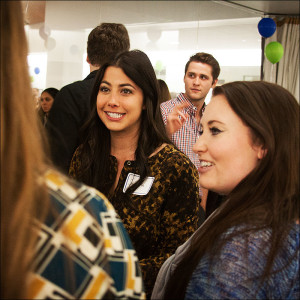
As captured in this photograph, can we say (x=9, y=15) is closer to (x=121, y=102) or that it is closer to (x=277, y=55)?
(x=121, y=102)

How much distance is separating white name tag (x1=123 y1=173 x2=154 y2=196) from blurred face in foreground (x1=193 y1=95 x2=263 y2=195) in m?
0.52

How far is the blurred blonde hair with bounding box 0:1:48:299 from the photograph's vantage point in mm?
586

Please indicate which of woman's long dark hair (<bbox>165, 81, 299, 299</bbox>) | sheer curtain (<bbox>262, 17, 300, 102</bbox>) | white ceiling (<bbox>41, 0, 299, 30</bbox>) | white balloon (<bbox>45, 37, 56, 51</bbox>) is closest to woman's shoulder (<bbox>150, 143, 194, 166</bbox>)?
woman's long dark hair (<bbox>165, 81, 299, 299</bbox>)

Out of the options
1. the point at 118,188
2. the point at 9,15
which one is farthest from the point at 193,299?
the point at 118,188

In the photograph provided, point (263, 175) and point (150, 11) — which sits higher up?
point (150, 11)

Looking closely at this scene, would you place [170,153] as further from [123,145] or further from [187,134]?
[187,134]

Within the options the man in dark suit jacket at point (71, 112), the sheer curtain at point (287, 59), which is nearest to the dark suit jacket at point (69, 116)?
the man in dark suit jacket at point (71, 112)

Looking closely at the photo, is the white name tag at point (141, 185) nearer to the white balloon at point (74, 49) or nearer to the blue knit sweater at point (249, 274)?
the blue knit sweater at point (249, 274)

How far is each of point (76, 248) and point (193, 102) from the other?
3.21 m

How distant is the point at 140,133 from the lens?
6.75ft

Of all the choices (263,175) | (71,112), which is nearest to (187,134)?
(71,112)

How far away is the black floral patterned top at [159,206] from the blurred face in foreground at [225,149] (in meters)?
0.51

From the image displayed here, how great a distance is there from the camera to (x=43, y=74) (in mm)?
5344

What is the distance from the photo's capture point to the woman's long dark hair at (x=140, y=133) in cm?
198
